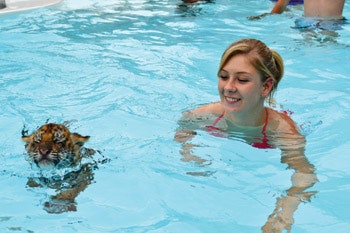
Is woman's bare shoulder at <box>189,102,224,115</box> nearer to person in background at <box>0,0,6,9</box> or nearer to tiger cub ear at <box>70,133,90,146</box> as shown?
tiger cub ear at <box>70,133,90,146</box>

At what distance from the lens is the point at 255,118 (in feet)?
16.2

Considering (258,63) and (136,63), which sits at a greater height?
(258,63)

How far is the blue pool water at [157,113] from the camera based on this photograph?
4254 millimetres

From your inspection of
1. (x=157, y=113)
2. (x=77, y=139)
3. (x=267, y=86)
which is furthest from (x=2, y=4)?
(x=77, y=139)

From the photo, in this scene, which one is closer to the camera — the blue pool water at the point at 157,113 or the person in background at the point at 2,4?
the blue pool water at the point at 157,113

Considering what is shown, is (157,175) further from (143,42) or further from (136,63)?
(143,42)

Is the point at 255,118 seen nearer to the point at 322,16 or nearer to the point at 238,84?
the point at 238,84

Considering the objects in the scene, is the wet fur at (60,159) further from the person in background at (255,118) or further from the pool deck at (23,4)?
the pool deck at (23,4)

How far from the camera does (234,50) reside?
458 cm

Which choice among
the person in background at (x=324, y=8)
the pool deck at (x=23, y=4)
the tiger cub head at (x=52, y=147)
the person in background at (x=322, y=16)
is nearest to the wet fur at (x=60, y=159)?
the tiger cub head at (x=52, y=147)

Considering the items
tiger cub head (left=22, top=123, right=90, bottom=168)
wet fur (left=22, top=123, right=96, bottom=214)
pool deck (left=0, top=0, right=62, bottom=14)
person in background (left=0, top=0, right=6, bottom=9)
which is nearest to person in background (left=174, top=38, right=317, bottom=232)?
wet fur (left=22, top=123, right=96, bottom=214)

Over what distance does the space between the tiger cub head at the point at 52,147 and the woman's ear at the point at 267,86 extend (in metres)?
1.59

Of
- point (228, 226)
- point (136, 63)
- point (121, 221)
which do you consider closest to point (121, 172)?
point (121, 221)

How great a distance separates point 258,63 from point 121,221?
1.56 m
